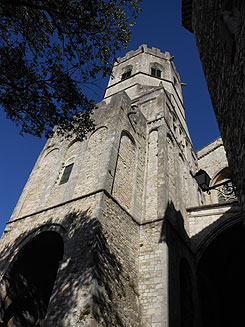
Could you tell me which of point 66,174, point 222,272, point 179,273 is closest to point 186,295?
point 179,273

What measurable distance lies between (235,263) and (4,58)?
39.5 feet

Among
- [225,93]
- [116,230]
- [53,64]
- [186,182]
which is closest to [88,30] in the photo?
[53,64]

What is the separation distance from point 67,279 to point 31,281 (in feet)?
9.55

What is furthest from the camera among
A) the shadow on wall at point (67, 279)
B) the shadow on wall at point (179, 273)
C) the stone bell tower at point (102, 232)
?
the shadow on wall at point (179, 273)

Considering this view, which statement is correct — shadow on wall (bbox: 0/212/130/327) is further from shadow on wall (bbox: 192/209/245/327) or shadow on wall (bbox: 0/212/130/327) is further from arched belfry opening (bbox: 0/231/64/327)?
shadow on wall (bbox: 192/209/245/327)

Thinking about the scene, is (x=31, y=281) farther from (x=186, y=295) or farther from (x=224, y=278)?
(x=224, y=278)

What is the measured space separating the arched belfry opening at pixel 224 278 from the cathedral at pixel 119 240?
5cm

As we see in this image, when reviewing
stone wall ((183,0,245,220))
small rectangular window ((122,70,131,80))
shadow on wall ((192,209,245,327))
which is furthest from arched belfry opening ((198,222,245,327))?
small rectangular window ((122,70,131,80))

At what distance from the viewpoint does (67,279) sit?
679 centimetres

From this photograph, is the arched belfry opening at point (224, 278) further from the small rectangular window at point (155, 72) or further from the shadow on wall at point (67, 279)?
the small rectangular window at point (155, 72)

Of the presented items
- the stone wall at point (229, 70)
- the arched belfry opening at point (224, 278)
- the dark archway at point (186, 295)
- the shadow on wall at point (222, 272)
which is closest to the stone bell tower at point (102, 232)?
the dark archway at point (186, 295)

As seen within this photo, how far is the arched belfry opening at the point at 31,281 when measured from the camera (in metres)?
8.28

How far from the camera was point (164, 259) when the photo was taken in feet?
26.7

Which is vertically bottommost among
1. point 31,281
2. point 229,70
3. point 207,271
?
point 31,281
